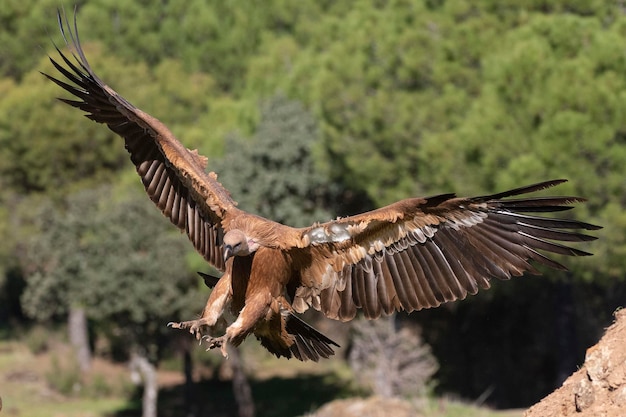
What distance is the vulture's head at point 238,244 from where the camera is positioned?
727 cm

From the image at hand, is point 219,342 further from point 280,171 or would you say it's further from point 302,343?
point 280,171

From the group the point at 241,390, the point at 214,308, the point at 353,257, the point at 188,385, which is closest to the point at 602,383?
the point at 353,257

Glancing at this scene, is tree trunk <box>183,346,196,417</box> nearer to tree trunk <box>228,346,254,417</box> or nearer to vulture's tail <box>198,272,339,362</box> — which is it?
tree trunk <box>228,346,254,417</box>

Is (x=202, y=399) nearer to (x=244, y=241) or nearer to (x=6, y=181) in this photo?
(x=6, y=181)

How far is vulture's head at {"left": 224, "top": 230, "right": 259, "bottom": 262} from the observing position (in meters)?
7.27

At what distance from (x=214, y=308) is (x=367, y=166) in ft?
46.2

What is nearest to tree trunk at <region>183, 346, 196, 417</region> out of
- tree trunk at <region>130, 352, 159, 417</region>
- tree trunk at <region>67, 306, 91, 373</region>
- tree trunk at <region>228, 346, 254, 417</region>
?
tree trunk at <region>130, 352, 159, 417</region>

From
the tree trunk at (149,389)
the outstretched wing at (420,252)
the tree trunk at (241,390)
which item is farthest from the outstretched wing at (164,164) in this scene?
the tree trunk at (241,390)

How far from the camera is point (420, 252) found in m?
7.47

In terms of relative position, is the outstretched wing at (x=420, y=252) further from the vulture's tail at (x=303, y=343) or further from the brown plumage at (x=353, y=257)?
the vulture's tail at (x=303, y=343)

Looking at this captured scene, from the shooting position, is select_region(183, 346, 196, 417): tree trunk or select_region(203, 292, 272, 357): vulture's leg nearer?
select_region(203, 292, 272, 357): vulture's leg

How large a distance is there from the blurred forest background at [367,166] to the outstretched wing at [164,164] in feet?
32.3

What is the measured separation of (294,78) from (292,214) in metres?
4.71

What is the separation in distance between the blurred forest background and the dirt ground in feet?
36.2
